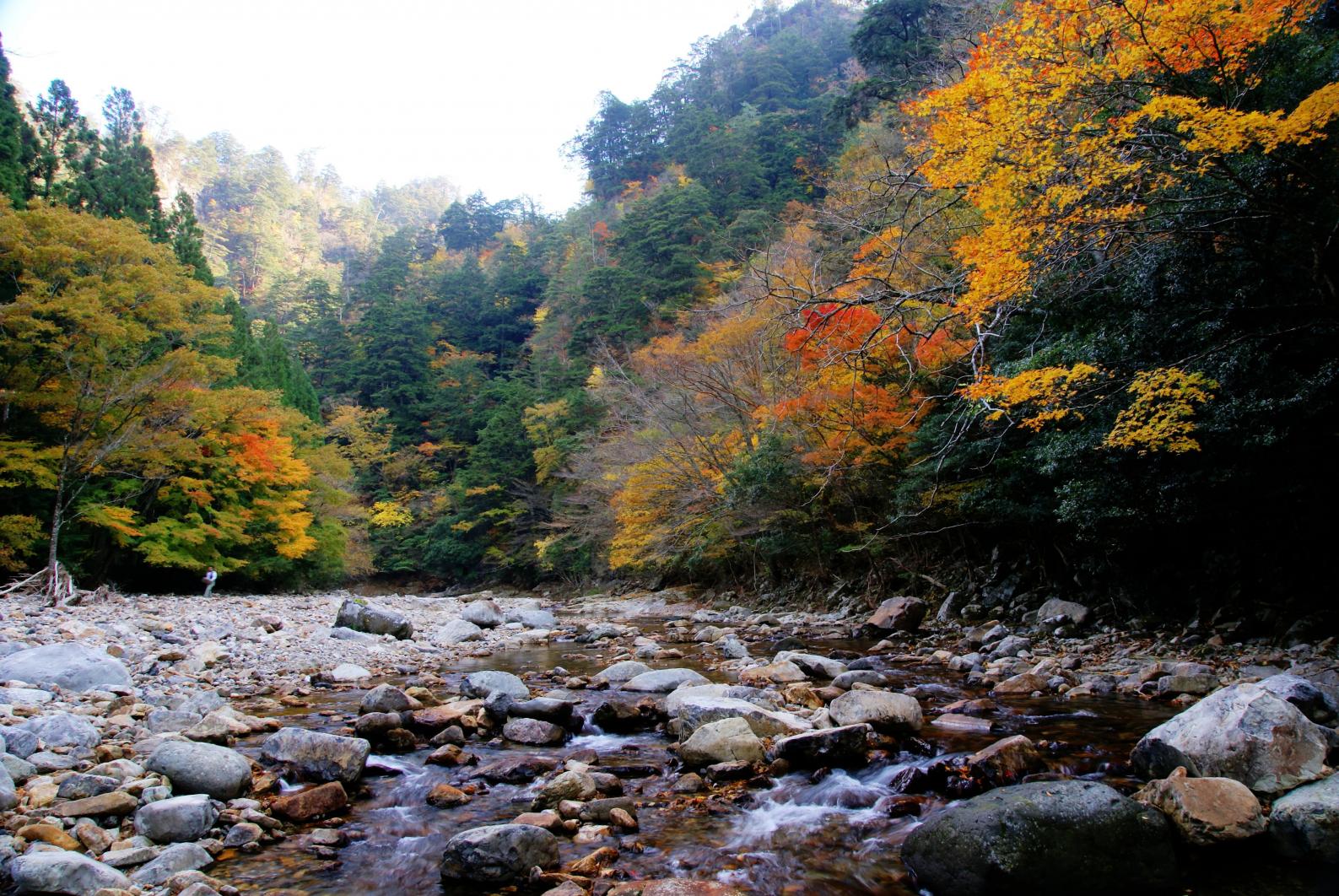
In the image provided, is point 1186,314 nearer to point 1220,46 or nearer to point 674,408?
point 1220,46

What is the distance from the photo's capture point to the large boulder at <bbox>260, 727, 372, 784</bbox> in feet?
17.1

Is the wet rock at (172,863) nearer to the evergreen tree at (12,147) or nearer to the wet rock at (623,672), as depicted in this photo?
the wet rock at (623,672)

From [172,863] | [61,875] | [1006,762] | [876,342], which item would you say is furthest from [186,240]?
[1006,762]

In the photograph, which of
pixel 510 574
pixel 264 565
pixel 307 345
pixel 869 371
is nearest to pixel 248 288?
pixel 307 345

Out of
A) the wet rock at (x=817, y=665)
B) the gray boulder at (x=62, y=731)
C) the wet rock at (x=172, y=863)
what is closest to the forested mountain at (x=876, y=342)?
the wet rock at (x=817, y=665)

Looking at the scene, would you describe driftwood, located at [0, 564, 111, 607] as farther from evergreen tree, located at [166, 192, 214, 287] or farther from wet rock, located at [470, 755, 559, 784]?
evergreen tree, located at [166, 192, 214, 287]

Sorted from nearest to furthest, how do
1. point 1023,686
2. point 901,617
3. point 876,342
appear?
Answer: 1. point 1023,686
2. point 876,342
3. point 901,617

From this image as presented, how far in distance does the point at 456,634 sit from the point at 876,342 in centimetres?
1049

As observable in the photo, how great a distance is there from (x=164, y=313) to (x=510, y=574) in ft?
73.0

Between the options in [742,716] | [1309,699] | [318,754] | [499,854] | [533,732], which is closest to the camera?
[499,854]

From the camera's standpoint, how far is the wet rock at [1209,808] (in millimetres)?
3615

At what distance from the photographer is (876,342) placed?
10836 mm

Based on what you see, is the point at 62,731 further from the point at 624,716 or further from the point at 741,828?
the point at 741,828

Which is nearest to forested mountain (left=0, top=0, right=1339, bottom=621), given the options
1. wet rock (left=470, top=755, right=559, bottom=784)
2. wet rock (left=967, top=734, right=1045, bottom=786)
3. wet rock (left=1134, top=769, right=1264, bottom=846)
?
wet rock (left=967, top=734, right=1045, bottom=786)
